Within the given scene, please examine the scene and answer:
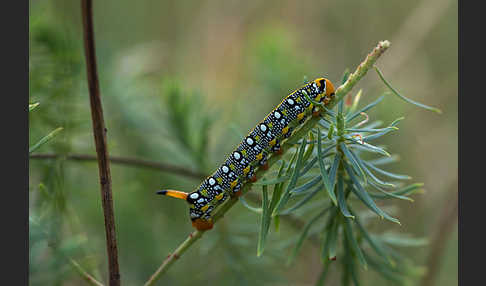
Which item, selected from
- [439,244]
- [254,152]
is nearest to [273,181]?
[254,152]

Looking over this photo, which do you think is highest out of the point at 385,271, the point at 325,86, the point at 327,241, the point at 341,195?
the point at 325,86

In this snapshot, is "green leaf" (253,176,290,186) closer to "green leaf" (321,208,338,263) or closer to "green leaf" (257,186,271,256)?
"green leaf" (257,186,271,256)

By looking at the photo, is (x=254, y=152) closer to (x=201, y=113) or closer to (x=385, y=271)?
(x=385, y=271)

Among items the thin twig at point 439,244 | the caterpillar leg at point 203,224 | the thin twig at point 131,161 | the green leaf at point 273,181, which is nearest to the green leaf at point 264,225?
the green leaf at point 273,181

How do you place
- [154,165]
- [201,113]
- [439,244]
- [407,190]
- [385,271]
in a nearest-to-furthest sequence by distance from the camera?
[407,190] → [385,271] → [154,165] → [439,244] → [201,113]

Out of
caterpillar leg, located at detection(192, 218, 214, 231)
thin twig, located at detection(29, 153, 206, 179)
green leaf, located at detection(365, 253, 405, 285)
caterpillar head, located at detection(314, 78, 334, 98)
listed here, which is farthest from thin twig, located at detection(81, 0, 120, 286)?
green leaf, located at detection(365, 253, 405, 285)

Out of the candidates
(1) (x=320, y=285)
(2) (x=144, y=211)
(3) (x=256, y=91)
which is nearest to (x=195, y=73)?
(3) (x=256, y=91)

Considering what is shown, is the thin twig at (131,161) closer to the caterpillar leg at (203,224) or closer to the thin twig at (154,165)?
the thin twig at (154,165)

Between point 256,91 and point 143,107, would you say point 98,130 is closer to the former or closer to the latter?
point 143,107
